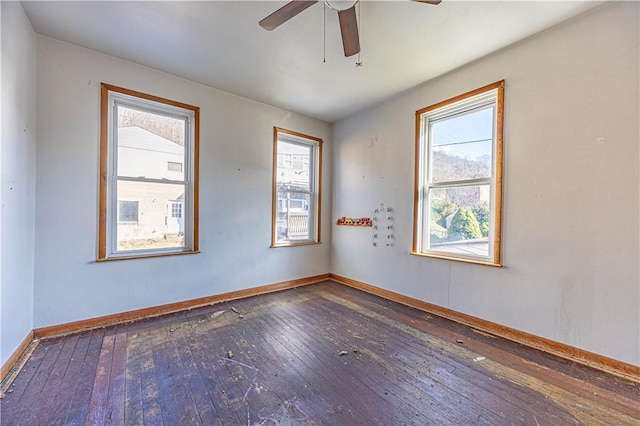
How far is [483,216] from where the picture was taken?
2822 mm

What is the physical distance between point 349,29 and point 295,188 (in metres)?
2.65

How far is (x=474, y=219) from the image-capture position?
2.90 m

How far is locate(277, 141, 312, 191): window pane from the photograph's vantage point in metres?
4.18

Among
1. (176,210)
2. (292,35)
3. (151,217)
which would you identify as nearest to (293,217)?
(176,210)

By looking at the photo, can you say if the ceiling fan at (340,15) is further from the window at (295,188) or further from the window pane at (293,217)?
the window pane at (293,217)

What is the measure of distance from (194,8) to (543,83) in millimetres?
3068

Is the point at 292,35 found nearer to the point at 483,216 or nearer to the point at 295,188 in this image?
the point at 295,188

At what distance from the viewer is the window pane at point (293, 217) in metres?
4.19

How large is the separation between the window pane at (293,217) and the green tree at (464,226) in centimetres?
230

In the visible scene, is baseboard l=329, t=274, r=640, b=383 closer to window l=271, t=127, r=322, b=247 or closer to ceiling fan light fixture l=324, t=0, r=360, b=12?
window l=271, t=127, r=322, b=247

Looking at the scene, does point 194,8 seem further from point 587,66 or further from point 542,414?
point 542,414

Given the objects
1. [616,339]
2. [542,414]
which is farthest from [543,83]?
[542,414]

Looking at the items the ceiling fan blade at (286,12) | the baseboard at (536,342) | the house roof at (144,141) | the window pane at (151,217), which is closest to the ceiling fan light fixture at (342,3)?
the ceiling fan blade at (286,12)

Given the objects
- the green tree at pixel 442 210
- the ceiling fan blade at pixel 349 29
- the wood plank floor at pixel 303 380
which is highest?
the ceiling fan blade at pixel 349 29
